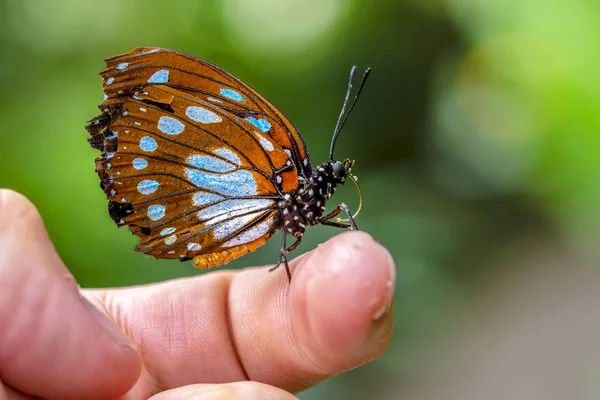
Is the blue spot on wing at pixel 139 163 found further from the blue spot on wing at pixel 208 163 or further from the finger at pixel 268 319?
the finger at pixel 268 319

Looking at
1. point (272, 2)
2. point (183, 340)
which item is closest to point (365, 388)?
point (183, 340)

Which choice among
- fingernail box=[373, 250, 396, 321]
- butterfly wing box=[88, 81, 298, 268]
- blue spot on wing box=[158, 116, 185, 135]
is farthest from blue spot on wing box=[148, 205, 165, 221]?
fingernail box=[373, 250, 396, 321]

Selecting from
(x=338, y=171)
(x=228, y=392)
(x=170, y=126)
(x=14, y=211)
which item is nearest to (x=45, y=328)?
(x=14, y=211)

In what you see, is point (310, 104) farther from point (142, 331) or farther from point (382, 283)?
point (382, 283)

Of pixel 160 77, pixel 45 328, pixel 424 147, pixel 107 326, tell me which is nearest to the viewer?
pixel 45 328

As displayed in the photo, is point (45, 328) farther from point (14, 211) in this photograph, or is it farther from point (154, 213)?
point (154, 213)

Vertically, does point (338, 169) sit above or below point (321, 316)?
above

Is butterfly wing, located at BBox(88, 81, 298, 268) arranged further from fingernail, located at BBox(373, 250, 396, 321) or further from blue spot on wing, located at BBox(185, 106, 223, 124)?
fingernail, located at BBox(373, 250, 396, 321)
